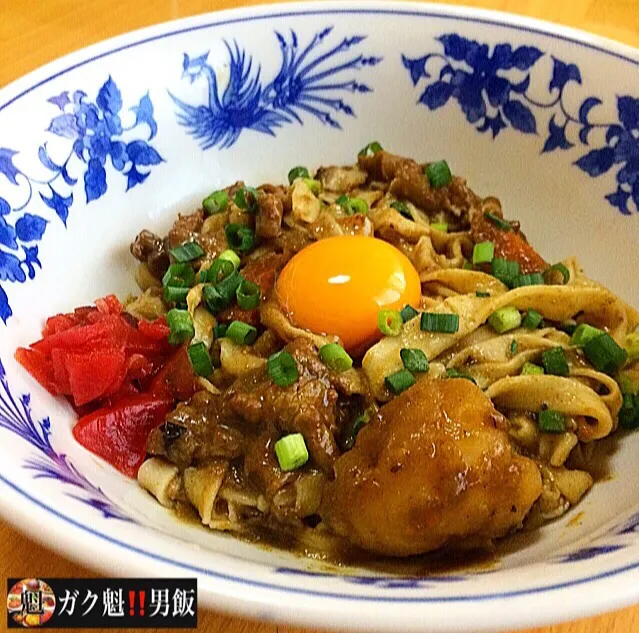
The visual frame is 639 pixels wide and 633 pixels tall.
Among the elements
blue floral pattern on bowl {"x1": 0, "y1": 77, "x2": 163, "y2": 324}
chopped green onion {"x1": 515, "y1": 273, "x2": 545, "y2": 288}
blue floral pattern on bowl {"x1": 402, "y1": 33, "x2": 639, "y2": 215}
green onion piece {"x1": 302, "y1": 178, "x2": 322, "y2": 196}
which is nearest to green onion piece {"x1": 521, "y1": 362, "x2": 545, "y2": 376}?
chopped green onion {"x1": 515, "y1": 273, "x2": 545, "y2": 288}

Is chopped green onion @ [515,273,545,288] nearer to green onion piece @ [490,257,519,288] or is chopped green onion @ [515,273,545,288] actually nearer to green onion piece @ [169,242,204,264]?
green onion piece @ [490,257,519,288]

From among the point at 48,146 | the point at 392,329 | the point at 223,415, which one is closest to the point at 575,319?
the point at 392,329

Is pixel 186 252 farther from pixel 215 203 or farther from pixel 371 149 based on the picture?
pixel 371 149

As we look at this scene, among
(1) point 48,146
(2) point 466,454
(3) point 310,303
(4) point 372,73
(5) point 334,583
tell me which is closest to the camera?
(5) point 334,583

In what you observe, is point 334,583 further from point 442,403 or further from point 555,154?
point 555,154

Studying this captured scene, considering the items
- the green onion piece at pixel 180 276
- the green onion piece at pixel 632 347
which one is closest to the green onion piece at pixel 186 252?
the green onion piece at pixel 180 276

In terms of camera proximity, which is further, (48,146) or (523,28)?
(523,28)

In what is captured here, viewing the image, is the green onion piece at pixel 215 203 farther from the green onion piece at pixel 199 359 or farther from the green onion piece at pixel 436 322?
the green onion piece at pixel 436 322
